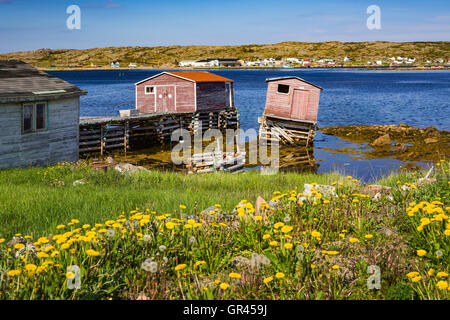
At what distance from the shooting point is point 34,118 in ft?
64.0

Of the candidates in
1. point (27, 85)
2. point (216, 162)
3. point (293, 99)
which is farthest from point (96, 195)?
point (293, 99)

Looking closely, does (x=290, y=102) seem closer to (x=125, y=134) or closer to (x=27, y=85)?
(x=125, y=134)

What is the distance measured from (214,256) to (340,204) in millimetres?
2930

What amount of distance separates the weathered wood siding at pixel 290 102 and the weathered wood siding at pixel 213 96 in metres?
7.30

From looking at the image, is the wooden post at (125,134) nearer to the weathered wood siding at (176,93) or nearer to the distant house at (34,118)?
the weathered wood siding at (176,93)

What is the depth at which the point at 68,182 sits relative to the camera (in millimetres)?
14242

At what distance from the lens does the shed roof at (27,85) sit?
18281 mm

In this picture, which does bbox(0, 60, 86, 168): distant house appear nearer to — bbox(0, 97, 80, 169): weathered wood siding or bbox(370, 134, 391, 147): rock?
bbox(0, 97, 80, 169): weathered wood siding

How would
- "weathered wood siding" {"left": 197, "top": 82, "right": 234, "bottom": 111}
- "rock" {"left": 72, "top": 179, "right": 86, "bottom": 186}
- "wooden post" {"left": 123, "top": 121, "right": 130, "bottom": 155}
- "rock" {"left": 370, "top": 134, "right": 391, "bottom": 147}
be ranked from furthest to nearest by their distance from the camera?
"weathered wood siding" {"left": 197, "top": 82, "right": 234, "bottom": 111}
"rock" {"left": 370, "top": 134, "right": 391, "bottom": 147}
"wooden post" {"left": 123, "top": 121, "right": 130, "bottom": 155}
"rock" {"left": 72, "top": 179, "right": 86, "bottom": 186}

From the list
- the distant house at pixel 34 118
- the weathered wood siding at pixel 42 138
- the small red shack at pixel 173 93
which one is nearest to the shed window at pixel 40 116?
the distant house at pixel 34 118

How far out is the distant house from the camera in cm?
1828

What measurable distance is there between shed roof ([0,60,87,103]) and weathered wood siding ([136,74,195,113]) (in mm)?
17722

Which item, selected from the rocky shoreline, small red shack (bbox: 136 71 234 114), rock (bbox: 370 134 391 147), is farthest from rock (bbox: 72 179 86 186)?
small red shack (bbox: 136 71 234 114)
